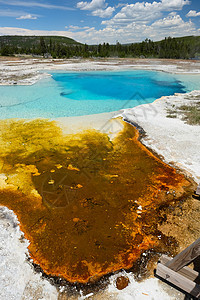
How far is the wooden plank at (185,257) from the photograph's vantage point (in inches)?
116

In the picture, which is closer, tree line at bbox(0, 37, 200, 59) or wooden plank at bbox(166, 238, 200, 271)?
wooden plank at bbox(166, 238, 200, 271)

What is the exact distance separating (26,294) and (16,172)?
14.2 ft

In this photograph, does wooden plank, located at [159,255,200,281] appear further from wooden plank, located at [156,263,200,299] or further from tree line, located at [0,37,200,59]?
tree line, located at [0,37,200,59]

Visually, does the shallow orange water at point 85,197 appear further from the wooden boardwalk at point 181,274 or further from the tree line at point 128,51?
the tree line at point 128,51

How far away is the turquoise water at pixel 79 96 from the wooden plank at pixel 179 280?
11.4 m

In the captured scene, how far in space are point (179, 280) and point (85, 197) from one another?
3260 mm

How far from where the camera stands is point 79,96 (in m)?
19.8

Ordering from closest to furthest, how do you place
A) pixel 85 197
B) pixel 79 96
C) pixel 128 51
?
pixel 85 197 → pixel 79 96 → pixel 128 51

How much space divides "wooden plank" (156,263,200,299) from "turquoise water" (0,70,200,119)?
1145cm

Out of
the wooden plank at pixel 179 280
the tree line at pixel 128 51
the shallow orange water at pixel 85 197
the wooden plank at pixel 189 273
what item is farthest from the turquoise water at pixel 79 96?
the tree line at pixel 128 51

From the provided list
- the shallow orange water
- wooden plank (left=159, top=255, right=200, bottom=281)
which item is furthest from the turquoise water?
wooden plank (left=159, top=255, right=200, bottom=281)

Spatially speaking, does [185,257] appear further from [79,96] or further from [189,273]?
[79,96]

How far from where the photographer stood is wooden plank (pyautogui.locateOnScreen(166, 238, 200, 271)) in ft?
9.70

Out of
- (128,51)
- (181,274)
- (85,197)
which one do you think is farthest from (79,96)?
(128,51)
